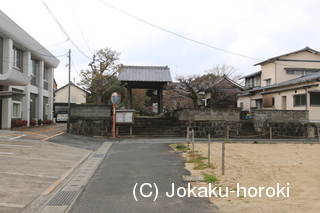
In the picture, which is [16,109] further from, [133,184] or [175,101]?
[175,101]

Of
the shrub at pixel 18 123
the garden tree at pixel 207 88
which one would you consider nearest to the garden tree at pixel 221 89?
the garden tree at pixel 207 88

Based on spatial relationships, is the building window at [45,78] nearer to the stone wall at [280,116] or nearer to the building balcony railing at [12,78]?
the building balcony railing at [12,78]

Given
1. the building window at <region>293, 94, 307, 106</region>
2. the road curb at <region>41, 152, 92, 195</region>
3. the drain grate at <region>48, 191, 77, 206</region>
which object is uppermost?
the building window at <region>293, 94, 307, 106</region>

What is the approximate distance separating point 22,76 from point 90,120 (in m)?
5.73

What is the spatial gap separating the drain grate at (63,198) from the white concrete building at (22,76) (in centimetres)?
950

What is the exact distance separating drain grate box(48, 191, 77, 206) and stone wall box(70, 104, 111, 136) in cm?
1421

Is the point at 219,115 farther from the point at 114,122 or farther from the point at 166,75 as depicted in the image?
the point at 114,122

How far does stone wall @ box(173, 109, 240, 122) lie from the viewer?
22172 millimetres

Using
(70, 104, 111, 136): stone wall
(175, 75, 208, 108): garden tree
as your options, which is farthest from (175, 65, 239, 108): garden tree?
(70, 104, 111, 136): stone wall

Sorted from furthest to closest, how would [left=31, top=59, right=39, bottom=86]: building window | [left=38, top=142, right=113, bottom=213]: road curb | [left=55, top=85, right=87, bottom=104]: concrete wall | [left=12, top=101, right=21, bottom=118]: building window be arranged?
[left=55, top=85, right=87, bottom=104]: concrete wall, [left=31, top=59, right=39, bottom=86]: building window, [left=12, top=101, right=21, bottom=118]: building window, [left=38, top=142, right=113, bottom=213]: road curb

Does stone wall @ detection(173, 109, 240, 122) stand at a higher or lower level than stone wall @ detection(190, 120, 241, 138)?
higher

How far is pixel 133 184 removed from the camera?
7.82 metres

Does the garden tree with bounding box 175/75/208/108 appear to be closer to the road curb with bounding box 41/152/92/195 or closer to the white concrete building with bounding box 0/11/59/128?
the white concrete building with bounding box 0/11/59/128

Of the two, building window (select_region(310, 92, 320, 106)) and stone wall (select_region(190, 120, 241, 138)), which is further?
building window (select_region(310, 92, 320, 106))
